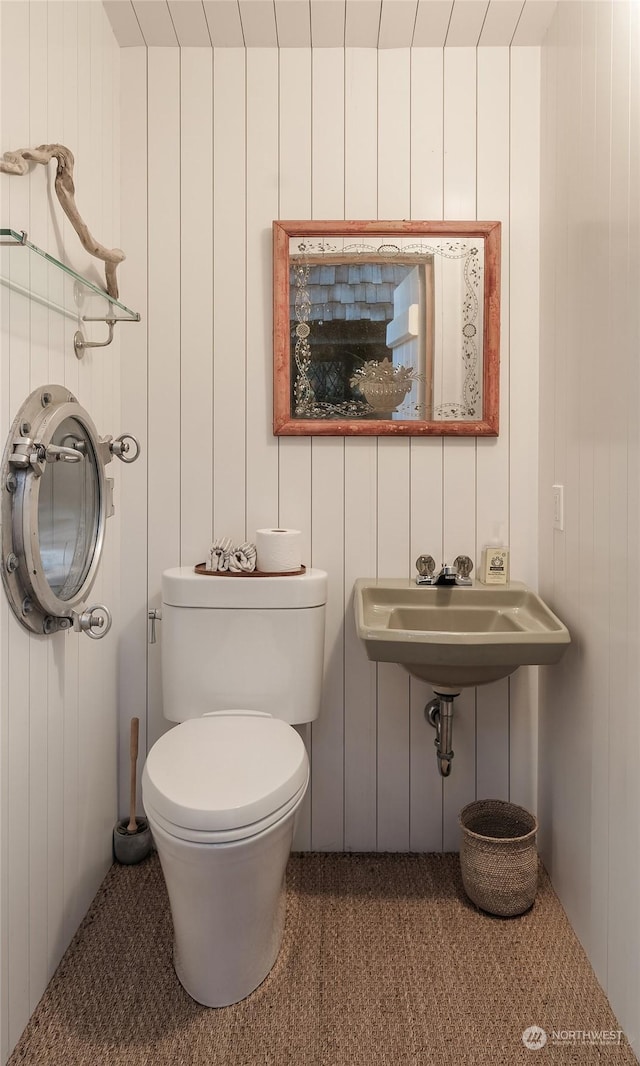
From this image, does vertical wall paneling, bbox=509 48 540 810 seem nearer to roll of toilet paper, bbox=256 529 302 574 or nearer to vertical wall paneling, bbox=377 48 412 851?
vertical wall paneling, bbox=377 48 412 851

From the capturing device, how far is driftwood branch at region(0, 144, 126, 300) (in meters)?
1.22

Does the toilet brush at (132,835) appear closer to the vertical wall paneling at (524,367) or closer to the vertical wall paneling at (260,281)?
the vertical wall paneling at (260,281)

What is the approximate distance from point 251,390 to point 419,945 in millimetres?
1513

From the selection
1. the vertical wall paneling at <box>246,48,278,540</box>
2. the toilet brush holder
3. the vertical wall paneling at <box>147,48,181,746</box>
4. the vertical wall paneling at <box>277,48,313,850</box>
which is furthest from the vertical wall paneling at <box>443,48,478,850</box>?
the toilet brush holder

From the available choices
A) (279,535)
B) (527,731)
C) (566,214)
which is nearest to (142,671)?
(279,535)

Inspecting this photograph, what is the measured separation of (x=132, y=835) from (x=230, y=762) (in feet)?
2.26

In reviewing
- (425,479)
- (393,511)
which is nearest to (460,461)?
(425,479)

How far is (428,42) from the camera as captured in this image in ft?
6.13

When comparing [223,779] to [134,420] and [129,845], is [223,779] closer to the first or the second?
[129,845]

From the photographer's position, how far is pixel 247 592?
1748mm

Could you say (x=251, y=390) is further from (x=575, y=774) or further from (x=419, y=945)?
(x=419, y=945)

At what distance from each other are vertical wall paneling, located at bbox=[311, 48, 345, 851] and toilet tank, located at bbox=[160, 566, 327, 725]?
0.20 metres

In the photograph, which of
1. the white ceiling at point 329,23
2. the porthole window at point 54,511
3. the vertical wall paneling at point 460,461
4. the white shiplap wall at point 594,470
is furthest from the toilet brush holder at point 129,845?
the white ceiling at point 329,23

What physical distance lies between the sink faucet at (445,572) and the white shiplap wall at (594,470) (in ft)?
0.74
